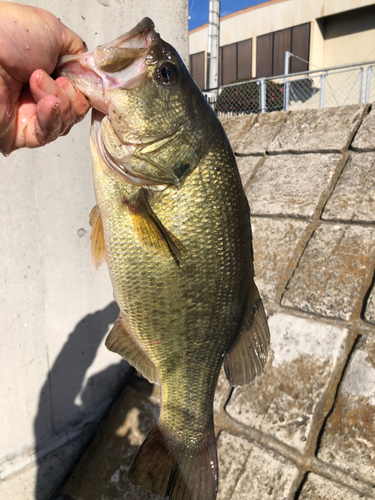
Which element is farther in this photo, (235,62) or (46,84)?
(235,62)

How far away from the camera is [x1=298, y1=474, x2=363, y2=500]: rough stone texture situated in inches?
75.7

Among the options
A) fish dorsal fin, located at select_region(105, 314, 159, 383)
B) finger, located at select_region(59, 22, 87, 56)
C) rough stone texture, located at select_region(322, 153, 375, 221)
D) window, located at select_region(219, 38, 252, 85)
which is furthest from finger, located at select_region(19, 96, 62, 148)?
window, located at select_region(219, 38, 252, 85)

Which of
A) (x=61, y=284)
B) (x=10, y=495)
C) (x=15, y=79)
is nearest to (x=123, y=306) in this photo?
(x=15, y=79)

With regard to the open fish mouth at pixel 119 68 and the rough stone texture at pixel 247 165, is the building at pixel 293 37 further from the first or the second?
the open fish mouth at pixel 119 68

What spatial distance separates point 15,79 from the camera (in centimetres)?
135

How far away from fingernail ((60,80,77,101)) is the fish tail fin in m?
1.30

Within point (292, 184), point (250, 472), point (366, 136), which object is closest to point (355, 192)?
point (292, 184)

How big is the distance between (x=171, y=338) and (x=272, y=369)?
132cm

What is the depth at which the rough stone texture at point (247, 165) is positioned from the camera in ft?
11.6

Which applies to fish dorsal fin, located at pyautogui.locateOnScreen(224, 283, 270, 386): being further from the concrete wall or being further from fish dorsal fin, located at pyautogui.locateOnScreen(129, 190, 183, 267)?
the concrete wall

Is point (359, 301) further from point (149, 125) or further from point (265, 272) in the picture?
point (149, 125)

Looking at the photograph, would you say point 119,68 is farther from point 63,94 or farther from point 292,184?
point 292,184

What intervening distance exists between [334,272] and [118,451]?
1988 mm

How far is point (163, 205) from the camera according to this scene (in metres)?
1.27
